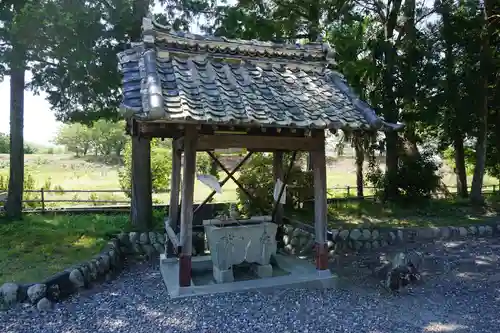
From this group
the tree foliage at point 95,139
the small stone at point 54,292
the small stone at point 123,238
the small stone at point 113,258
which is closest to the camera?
the small stone at point 54,292

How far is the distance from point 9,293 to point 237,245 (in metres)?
2.85

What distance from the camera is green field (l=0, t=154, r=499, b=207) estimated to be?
13773 millimetres

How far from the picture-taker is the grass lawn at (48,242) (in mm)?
5382

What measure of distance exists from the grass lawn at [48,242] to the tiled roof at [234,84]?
2.84 metres

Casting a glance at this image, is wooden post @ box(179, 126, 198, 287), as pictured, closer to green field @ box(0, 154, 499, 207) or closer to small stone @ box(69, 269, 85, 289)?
small stone @ box(69, 269, 85, 289)

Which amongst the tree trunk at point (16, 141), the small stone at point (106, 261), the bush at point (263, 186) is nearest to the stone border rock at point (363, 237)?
the bush at point (263, 186)

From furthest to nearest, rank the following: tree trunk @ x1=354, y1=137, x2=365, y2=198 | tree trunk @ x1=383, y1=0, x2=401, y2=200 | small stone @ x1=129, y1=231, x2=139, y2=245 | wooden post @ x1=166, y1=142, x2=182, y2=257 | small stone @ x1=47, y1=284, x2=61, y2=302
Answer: tree trunk @ x1=354, y1=137, x2=365, y2=198
tree trunk @ x1=383, y1=0, x2=401, y2=200
small stone @ x1=129, y1=231, x2=139, y2=245
wooden post @ x1=166, y1=142, x2=182, y2=257
small stone @ x1=47, y1=284, x2=61, y2=302

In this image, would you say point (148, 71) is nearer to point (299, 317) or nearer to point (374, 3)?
point (299, 317)

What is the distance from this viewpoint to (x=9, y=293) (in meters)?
4.56

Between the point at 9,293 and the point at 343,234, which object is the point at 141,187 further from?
the point at 343,234

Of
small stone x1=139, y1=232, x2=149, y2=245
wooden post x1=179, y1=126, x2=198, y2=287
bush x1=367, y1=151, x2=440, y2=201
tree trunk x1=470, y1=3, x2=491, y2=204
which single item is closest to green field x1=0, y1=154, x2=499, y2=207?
tree trunk x1=470, y1=3, x2=491, y2=204

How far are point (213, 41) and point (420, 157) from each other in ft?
26.9

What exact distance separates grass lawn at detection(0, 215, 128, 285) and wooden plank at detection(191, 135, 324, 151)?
276cm

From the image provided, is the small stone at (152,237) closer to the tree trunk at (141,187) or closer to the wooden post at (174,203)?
A: the tree trunk at (141,187)
